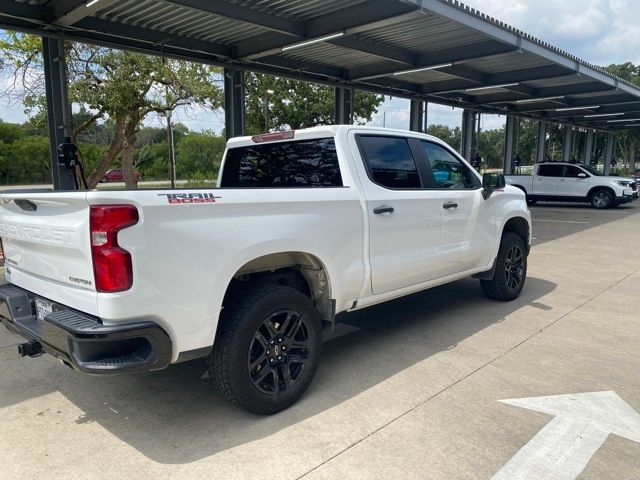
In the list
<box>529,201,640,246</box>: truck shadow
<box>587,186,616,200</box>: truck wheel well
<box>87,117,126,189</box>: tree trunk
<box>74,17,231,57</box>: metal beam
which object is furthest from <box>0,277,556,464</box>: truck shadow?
<box>587,186,616,200</box>: truck wheel well

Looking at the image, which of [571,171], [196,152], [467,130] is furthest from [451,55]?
[196,152]

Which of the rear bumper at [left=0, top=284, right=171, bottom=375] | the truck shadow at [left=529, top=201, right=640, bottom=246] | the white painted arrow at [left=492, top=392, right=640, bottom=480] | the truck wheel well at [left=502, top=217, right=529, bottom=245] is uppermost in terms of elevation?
the truck wheel well at [left=502, top=217, right=529, bottom=245]

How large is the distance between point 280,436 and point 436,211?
2578mm

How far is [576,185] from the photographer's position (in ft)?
64.7

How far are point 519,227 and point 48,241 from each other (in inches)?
209

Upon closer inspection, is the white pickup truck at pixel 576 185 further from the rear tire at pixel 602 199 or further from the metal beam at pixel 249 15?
the metal beam at pixel 249 15

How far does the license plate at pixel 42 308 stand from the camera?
3.12m

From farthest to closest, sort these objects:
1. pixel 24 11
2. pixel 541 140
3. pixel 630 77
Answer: pixel 630 77
pixel 541 140
pixel 24 11

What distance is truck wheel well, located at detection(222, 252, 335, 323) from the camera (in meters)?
3.42

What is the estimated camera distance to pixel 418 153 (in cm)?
482

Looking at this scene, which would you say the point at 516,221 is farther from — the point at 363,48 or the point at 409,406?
the point at 363,48

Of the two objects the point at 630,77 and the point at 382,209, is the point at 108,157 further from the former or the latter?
the point at 630,77

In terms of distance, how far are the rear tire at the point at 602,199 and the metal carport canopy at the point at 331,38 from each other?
508 cm

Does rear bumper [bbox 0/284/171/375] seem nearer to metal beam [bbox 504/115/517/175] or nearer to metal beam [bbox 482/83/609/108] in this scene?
metal beam [bbox 482/83/609/108]
